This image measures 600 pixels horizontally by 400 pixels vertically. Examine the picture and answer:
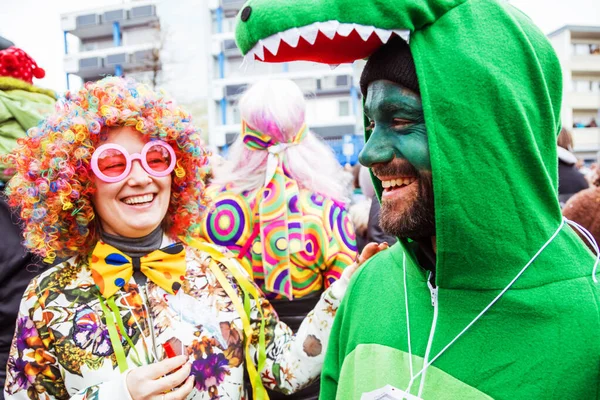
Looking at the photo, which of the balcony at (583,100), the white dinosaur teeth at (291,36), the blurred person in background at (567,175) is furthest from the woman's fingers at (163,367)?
the balcony at (583,100)

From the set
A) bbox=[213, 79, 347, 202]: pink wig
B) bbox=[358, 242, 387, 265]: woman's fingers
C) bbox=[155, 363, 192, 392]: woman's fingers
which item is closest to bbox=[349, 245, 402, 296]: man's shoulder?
bbox=[358, 242, 387, 265]: woman's fingers

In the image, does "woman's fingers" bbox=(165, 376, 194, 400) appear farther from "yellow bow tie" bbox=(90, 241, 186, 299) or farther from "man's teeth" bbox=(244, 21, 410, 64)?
"man's teeth" bbox=(244, 21, 410, 64)

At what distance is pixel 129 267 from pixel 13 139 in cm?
121

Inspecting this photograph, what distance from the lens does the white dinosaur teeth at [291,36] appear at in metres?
0.96

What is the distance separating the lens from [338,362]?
1366mm

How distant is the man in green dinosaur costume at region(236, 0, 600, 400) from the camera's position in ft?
3.13

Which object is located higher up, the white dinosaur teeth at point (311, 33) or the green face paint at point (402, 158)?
the white dinosaur teeth at point (311, 33)

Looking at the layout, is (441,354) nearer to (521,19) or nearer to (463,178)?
(463,178)

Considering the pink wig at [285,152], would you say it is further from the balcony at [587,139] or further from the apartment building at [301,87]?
the balcony at [587,139]

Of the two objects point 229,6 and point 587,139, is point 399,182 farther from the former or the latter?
point 587,139

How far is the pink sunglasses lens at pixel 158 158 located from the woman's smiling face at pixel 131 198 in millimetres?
33

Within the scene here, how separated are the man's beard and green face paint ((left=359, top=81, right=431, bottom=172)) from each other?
0.02 meters

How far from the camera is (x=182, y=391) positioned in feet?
4.70

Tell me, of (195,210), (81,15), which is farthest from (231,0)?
(195,210)
